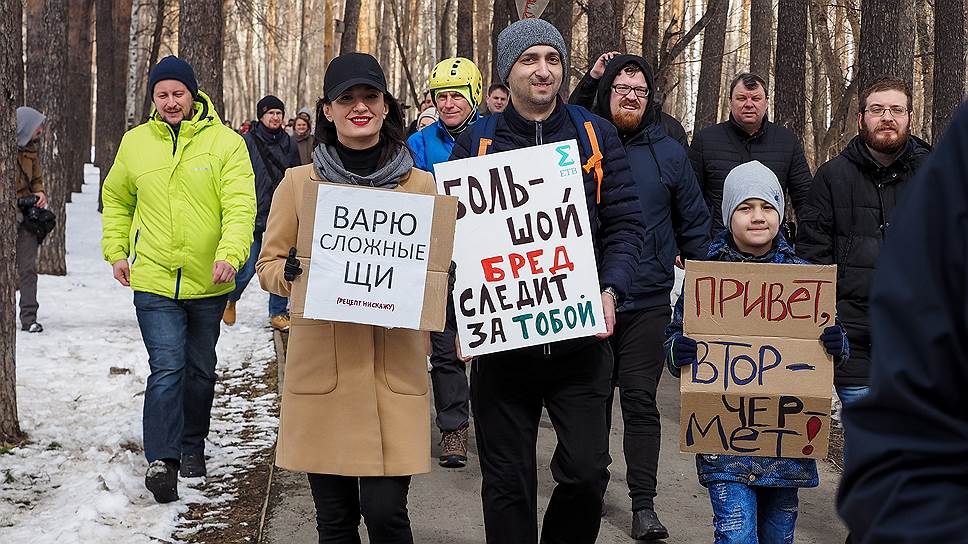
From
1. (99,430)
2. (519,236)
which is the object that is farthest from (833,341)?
(99,430)

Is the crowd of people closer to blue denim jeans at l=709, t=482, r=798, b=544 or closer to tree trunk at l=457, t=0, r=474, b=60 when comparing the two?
blue denim jeans at l=709, t=482, r=798, b=544

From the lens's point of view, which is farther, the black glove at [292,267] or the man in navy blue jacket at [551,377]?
the man in navy blue jacket at [551,377]

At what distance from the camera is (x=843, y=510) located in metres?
1.46

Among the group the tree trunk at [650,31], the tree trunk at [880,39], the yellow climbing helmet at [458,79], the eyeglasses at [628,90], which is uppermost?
the tree trunk at [650,31]

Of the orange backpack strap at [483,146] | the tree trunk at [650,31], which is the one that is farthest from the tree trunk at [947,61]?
the orange backpack strap at [483,146]

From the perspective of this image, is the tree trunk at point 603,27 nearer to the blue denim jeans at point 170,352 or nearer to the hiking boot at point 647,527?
the blue denim jeans at point 170,352

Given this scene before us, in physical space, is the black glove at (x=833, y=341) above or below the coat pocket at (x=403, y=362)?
above

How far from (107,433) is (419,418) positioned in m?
3.81

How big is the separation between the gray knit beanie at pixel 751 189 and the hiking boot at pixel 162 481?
3030 mm

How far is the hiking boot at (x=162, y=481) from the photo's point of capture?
6.04 metres

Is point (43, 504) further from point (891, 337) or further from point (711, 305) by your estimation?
point (891, 337)

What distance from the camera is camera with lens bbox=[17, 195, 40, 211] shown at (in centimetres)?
1041

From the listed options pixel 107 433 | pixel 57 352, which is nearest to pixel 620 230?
pixel 107 433

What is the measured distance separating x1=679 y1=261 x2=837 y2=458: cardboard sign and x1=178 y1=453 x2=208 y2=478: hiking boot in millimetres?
3154
